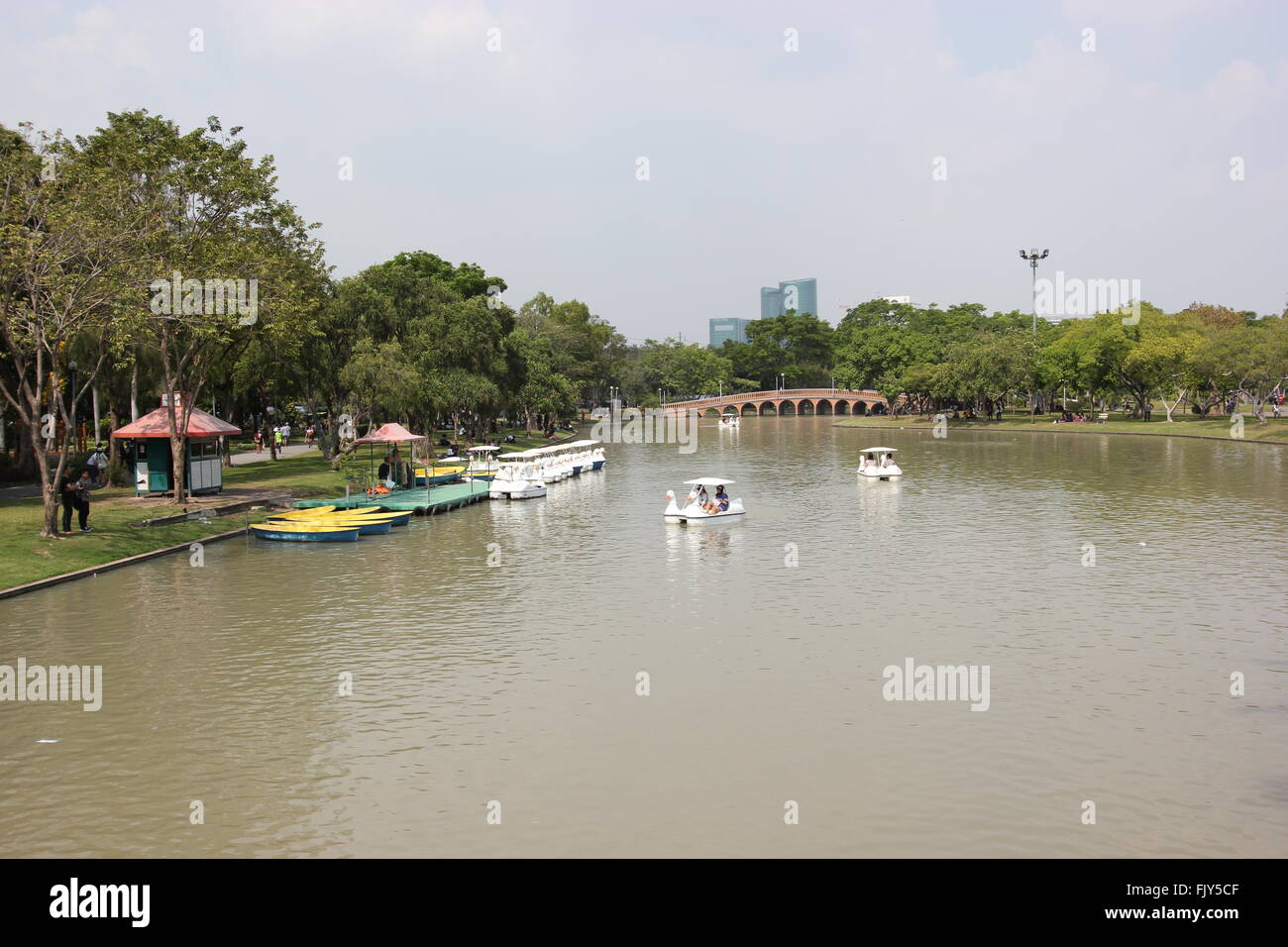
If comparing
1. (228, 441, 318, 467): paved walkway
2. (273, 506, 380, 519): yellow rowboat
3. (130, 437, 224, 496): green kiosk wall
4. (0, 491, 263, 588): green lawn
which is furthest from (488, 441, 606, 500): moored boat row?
(228, 441, 318, 467): paved walkway

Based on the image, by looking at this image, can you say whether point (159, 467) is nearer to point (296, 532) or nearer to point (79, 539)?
point (296, 532)

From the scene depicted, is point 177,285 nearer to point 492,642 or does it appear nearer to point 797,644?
point 492,642

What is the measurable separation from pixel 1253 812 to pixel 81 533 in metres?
35.9

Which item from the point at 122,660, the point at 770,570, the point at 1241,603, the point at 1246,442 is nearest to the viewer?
the point at 122,660

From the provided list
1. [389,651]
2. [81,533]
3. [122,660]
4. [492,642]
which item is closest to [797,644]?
[492,642]

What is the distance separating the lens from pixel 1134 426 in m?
111

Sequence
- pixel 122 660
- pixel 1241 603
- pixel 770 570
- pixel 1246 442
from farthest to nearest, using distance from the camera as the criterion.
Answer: pixel 1246 442 < pixel 770 570 < pixel 1241 603 < pixel 122 660

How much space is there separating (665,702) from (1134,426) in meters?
105

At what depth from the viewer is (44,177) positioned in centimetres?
3691

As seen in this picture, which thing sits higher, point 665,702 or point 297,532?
point 297,532

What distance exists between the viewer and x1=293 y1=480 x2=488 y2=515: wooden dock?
163ft

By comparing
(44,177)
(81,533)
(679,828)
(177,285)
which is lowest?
(679,828)

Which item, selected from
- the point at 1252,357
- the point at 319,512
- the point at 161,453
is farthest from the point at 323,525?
the point at 1252,357

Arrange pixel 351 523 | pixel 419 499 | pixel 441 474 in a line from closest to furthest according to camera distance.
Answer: pixel 351 523 → pixel 419 499 → pixel 441 474
